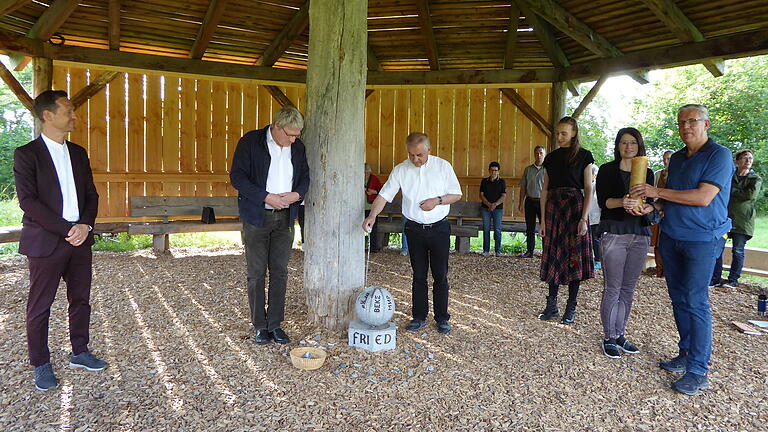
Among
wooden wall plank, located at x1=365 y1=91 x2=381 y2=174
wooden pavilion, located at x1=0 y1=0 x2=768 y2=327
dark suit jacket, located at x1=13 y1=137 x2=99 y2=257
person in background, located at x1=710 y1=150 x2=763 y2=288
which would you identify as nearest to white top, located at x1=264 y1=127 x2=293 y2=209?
dark suit jacket, located at x1=13 y1=137 x2=99 y2=257

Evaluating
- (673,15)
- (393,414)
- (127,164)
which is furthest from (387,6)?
(393,414)

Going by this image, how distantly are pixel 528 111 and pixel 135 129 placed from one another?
6.61 meters

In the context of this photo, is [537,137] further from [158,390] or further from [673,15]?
[158,390]

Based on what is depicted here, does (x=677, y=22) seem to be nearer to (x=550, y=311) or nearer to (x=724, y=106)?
(x=550, y=311)

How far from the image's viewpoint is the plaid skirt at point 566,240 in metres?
4.19

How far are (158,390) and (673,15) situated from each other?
6937mm

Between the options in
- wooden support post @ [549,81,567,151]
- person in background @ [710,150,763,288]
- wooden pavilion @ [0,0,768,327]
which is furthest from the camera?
wooden support post @ [549,81,567,151]

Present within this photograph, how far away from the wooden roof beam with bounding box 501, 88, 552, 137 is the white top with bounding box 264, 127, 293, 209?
20.8ft

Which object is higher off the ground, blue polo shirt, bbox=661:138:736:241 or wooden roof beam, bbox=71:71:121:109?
wooden roof beam, bbox=71:71:121:109

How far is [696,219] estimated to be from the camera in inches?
120

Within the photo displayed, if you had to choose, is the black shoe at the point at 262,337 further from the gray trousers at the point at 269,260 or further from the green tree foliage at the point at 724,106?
the green tree foliage at the point at 724,106

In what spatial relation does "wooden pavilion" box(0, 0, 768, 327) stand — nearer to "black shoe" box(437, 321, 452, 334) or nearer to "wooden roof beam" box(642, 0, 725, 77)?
"wooden roof beam" box(642, 0, 725, 77)

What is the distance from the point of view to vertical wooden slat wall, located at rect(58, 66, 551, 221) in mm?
8453

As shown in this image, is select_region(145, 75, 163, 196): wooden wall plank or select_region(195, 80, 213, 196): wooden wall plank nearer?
select_region(145, 75, 163, 196): wooden wall plank
